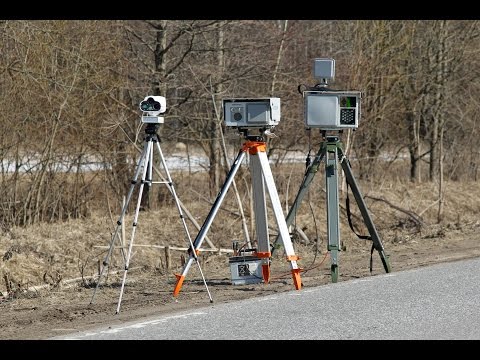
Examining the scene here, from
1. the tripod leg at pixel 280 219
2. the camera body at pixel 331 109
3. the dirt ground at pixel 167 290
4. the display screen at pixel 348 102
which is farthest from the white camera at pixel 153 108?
the display screen at pixel 348 102

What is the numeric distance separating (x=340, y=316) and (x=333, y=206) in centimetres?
296

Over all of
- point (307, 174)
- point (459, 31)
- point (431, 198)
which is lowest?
point (431, 198)

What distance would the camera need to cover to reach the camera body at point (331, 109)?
1191 cm

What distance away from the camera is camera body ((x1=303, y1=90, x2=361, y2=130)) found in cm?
1191

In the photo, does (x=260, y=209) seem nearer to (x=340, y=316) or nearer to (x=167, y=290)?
(x=167, y=290)

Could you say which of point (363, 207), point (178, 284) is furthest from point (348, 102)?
point (178, 284)

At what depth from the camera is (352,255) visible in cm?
1543

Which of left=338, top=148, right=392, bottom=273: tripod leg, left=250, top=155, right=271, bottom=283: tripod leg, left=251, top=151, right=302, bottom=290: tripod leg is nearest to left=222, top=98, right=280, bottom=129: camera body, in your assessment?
left=251, top=151, right=302, bottom=290: tripod leg

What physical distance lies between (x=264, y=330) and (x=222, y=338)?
18.8 inches

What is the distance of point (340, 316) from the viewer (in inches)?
373

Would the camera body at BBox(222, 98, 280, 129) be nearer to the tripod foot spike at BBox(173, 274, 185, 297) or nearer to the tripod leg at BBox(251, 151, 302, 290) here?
the tripod leg at BBox(251, 151, 302, 290)

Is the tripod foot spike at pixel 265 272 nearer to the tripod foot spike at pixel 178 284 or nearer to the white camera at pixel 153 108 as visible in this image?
the tripod foot spike at pixel 178 284
